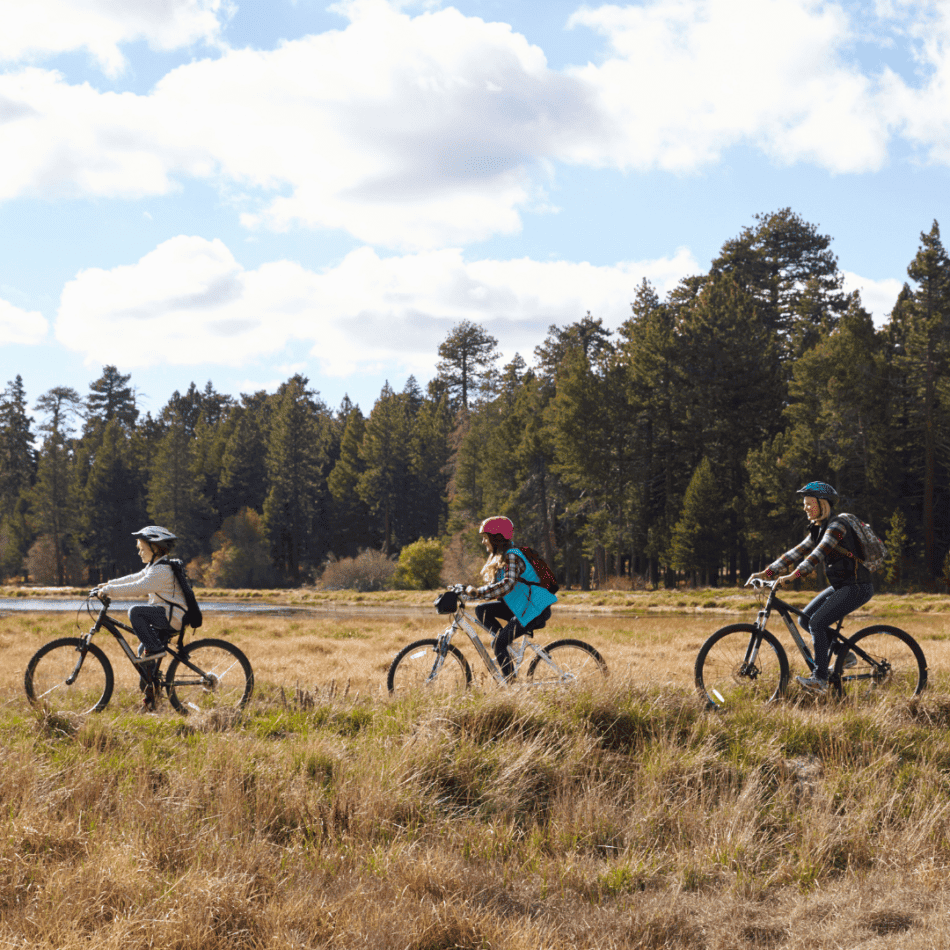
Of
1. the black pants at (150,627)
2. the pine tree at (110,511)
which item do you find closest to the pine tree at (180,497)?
the pine tree at (110,511)

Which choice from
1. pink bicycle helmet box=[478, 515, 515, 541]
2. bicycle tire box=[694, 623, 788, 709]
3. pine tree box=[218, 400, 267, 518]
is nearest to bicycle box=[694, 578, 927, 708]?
bicycle tire box=[694, 623, 788, 709]

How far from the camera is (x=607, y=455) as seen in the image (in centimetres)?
5550

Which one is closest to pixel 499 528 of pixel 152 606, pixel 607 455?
pixel 152 606

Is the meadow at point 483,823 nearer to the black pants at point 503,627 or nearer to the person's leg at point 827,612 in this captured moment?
the person's leg at point 827,612

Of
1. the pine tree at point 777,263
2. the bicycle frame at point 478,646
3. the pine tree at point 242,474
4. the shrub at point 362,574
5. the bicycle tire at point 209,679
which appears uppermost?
the pine tree at point 777,263

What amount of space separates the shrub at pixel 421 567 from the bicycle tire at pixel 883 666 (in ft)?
181

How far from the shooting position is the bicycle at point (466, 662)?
741 cm

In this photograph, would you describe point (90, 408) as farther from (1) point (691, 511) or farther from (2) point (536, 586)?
(2) point (536, 586)

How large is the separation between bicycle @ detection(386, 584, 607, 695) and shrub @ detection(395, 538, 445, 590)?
179 feet

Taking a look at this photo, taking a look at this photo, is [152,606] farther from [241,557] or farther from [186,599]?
[241,557]

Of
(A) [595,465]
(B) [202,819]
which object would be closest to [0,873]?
(B) [202,819]

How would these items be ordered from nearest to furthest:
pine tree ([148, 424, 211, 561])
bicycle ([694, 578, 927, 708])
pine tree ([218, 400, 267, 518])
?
bicycle ([694, 578, 927, 708]), pine tree ([148, 424, 211, 561]), pine tree ([218, 400, 267, 518])

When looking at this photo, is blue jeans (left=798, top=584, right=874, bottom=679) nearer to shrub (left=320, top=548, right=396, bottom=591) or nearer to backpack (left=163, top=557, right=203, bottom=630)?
backpack (left=163, top=557, right=203, bottom=630)

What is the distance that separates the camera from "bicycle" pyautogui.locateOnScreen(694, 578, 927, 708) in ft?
24.4
